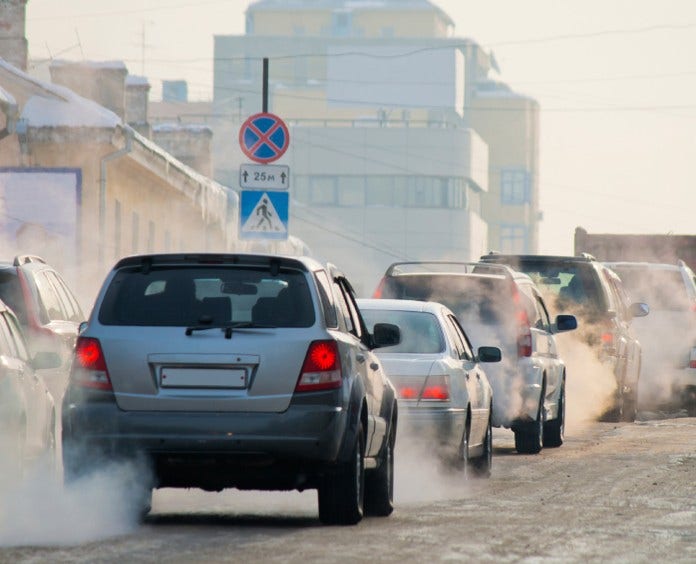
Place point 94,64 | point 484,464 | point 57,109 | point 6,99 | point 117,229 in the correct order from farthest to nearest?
point 94,64 < point 117,229 < point 57,109 < point 6,99 < point 484,464

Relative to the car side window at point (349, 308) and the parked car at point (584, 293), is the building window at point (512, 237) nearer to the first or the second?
the parked car at point (584, 293)

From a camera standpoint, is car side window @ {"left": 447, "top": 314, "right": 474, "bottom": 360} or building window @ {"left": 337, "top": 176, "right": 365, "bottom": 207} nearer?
car side window @ {"left": 447, "top": 314, "right": 474, "bottom": 360}

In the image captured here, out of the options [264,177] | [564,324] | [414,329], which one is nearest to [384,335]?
[414,329]

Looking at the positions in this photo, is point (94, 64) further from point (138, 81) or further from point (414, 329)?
point (414, 329)

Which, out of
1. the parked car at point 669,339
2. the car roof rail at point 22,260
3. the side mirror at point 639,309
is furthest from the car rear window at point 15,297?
the parked car at point 669,339

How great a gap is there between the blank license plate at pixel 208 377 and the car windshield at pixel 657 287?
1864 cm

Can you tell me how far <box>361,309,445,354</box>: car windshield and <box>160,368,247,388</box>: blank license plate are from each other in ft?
15.1

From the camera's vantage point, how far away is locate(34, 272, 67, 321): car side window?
51.3ft

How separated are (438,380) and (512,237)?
142389mm

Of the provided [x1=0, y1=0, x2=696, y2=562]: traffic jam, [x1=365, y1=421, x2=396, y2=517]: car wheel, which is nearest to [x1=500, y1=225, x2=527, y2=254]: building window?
[x1=0, y1=0, x2=696, y2=562]: traffic jam

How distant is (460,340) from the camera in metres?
16.3

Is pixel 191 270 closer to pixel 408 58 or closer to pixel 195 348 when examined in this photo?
pixel 195 348

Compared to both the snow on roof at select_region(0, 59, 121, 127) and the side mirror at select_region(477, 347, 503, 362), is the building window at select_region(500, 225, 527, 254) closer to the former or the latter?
the snow on roof at select_region(0, 59, 121, 127)

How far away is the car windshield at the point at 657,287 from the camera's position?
95.6 ft
